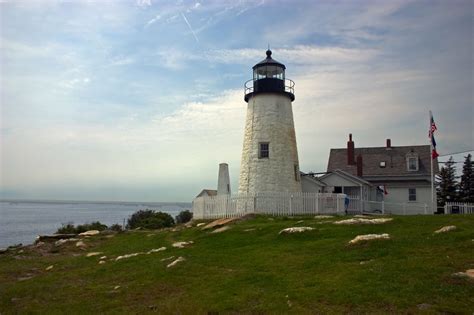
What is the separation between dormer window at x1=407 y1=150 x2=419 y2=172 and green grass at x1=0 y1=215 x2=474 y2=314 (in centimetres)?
2128

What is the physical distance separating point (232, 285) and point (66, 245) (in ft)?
47.8

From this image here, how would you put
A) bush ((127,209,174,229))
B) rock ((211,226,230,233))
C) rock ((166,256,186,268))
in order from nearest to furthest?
rock ((166,256,186,268)) → rock ((211,226,230,233)) → bush ((127,209,174,229))

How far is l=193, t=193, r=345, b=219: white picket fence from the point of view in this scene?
23562mm

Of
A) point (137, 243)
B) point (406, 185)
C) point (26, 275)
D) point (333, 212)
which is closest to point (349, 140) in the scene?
point (406, 185)

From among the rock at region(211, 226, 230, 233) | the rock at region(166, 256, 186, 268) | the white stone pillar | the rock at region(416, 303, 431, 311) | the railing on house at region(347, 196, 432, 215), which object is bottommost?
the rock at region(166, 256, 186, 268)

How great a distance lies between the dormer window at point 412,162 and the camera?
36094mm

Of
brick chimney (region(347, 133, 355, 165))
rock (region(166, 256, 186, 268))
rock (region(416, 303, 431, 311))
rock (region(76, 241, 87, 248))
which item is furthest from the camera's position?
brick chimney (region(347, 133, 355, 165))

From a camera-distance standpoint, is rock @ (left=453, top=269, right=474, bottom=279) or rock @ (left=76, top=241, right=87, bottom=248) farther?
rock @ (left=76, top=241, right=87, bottom=248)

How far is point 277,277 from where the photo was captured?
1000 cm

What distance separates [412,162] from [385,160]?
93.9 inches

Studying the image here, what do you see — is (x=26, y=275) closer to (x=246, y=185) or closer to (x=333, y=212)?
(x=246, y=185)

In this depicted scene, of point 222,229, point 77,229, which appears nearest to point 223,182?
point 222,229

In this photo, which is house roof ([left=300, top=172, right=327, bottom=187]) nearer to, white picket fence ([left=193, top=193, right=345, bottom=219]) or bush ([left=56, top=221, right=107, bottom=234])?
white picket fence ([left=193, top=193, right=345, bottom=219])

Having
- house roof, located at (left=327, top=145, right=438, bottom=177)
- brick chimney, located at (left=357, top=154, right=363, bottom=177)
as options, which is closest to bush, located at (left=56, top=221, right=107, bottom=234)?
house roof, located at (left=327, top=145, right=438, bottom=177)
